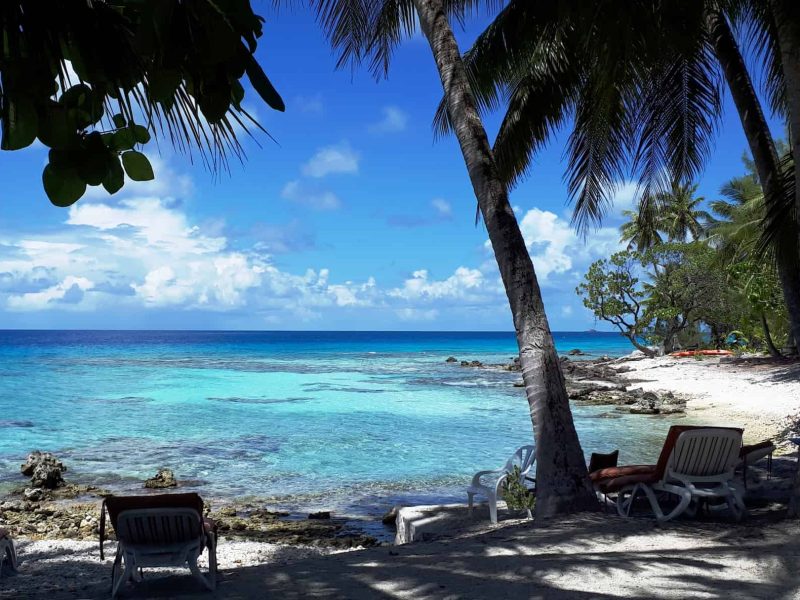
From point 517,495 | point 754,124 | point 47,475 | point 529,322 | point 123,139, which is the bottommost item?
point 47,475

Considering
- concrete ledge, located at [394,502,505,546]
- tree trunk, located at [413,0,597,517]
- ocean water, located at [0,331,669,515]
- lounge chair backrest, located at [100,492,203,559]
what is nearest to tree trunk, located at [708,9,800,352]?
tree trunk, located at [413,0,597,517]

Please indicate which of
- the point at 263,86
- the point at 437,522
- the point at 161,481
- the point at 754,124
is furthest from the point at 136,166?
the point at 161,481

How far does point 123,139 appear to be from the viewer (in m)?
1.55

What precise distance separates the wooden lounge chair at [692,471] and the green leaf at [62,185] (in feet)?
18.6

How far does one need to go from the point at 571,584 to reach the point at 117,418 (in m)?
19.2

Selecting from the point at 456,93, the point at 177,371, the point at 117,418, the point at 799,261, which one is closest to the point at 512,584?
the point at 456,93

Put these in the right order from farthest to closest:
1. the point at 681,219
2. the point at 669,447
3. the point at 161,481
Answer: the point at 681,219, the point at 161,481, the point at 669,447

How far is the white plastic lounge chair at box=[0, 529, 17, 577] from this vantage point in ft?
20.7

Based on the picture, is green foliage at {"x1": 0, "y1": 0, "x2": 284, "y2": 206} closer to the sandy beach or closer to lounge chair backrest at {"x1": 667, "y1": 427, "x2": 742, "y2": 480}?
the sandy beach

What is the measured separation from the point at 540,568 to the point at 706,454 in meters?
2.64

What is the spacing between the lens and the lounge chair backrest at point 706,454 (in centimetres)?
629

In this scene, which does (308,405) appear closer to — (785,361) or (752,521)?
(785,361)

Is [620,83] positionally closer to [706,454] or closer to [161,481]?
[706,454]

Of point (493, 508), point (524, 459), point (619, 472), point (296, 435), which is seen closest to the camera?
point (619, 472)
